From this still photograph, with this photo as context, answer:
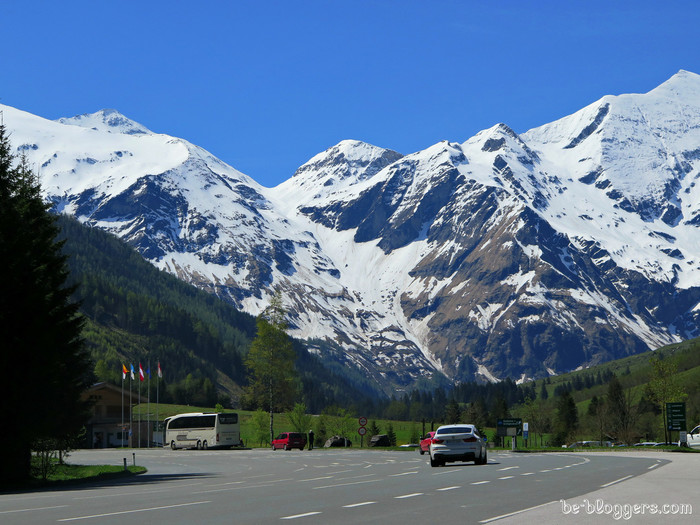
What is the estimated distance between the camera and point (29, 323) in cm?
3750

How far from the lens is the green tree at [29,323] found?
3638 centimetres

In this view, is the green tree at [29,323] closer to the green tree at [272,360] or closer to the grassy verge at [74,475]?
the grassy verge at [74,475]

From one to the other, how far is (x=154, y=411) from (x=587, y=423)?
279 feet

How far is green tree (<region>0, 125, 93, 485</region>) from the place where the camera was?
36375 mm

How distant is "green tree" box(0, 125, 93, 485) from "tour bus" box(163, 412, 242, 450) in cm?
6129

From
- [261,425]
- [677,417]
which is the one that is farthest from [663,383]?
[261,425]

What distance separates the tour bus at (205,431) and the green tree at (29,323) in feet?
201

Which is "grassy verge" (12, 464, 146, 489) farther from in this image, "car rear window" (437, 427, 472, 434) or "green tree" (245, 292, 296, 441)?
"green tree" (245, 292, 296, 441)

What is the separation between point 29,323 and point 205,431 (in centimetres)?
7000

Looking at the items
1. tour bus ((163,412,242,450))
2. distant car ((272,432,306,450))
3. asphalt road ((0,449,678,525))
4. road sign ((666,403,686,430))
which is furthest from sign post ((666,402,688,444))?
tour bus ((163,412,242,450))

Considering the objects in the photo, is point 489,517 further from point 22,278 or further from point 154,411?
point 154,411

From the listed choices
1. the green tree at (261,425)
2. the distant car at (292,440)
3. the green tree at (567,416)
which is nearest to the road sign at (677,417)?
the distant car at (292,440)

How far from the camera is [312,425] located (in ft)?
448

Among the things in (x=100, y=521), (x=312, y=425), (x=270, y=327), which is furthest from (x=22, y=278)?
(x=312, y=425)
